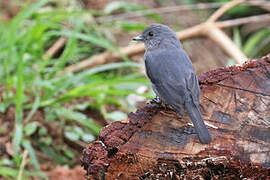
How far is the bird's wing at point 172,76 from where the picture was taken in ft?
10.5

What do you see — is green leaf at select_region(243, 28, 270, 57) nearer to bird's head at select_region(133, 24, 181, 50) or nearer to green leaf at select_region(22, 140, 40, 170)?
bird's head at select_region(133, 24, 181, 50)

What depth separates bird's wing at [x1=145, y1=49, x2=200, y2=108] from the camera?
3199 millimetres

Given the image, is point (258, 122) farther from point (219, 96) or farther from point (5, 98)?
point (5, 98)

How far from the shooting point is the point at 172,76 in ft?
11.2

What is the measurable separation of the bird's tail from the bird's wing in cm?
5

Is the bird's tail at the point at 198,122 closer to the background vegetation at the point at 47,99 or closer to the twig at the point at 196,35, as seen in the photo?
the background vegetation at the point at 47,99

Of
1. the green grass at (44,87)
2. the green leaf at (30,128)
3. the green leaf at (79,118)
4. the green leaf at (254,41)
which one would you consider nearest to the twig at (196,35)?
the green grass at (44,87)

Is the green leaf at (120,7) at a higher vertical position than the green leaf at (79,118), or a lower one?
higher

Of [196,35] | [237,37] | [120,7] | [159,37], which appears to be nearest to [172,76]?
[159,37]

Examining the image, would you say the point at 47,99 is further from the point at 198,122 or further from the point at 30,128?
the point at 198,122

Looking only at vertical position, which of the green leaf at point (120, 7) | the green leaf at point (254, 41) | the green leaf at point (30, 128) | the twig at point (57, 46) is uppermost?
the green leaf at point (254, 41)

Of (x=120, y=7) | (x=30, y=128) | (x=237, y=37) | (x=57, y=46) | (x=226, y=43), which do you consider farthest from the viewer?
(x=237, y=37)

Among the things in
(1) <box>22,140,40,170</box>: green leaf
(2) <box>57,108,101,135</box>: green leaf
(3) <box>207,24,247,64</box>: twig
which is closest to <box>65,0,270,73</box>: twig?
(3) <box>207,24,247,64</box>: twig

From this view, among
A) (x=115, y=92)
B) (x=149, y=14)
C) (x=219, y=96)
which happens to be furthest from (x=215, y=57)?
(x=219, y=96)
